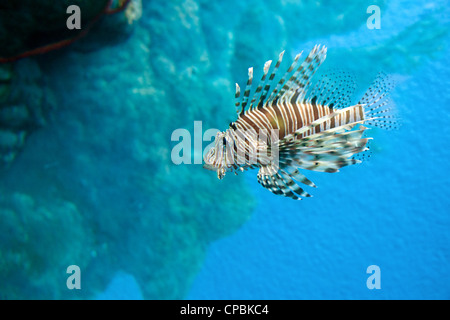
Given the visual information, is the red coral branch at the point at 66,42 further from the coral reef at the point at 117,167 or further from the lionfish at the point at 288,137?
the lionfish at the point at 288,137

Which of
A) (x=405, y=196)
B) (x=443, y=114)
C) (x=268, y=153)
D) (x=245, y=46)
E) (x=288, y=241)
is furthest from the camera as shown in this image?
(x=288, y=241)

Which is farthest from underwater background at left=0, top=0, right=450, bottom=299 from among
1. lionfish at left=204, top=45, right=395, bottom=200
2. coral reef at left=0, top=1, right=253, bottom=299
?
lionfish at left=204, top=45, right=395, bottom=200

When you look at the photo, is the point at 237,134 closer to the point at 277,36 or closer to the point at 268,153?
the point at 268,153

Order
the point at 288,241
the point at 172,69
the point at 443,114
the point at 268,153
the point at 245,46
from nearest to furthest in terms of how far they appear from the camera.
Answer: the point at 268,153
the point at 172,69
the point at 245,46
the point at 443,114
the point at 288,241

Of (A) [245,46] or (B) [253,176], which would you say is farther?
(B) [253,176]

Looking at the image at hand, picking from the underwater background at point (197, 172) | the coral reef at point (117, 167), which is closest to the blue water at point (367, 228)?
the underwater background at point (197, 172)

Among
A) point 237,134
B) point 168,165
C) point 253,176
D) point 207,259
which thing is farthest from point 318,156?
point 207,259

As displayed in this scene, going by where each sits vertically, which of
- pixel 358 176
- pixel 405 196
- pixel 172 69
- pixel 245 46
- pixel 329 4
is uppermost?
pixel 329 4
